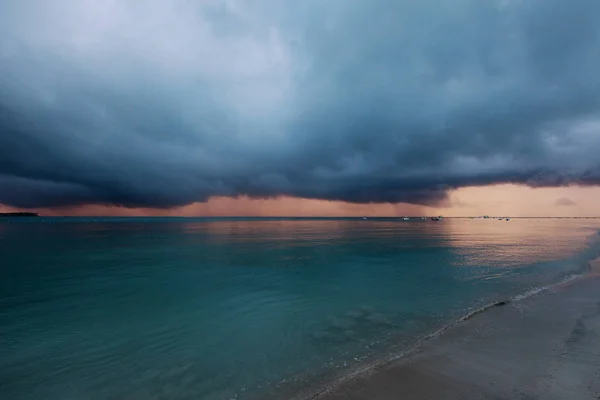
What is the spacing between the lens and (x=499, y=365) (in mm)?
10438

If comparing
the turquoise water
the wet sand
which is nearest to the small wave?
the wet sand

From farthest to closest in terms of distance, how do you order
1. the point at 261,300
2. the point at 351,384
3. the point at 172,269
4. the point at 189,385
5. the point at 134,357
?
the point at 172,269 → the point at 261,300 → the point at 134,357 → the point at 189,385 → the point at 351,384

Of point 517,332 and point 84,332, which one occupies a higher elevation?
point 517,332

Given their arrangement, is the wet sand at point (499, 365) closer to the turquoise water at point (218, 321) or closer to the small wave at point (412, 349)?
the small wave at point (412, 349)

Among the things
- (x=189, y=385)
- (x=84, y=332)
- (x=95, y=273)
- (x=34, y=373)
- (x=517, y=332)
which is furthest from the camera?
(x=95, y=273)

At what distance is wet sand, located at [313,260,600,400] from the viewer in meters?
8.85

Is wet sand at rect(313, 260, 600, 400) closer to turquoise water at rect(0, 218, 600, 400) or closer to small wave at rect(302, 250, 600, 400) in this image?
small wave at rect(302, 250, 600, 400)

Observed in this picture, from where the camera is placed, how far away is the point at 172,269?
36.3 m

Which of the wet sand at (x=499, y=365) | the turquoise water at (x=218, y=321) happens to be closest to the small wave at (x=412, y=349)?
the wet sand at (x=499, y=365)

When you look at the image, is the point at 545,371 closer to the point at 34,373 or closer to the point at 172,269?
the point at 34,373

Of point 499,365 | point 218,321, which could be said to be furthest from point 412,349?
point 218,321

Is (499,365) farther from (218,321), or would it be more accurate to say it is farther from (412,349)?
(218,321)

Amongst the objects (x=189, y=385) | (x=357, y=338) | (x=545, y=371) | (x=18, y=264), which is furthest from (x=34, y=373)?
(x=18, y=264)

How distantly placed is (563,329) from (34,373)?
23.8 metres
